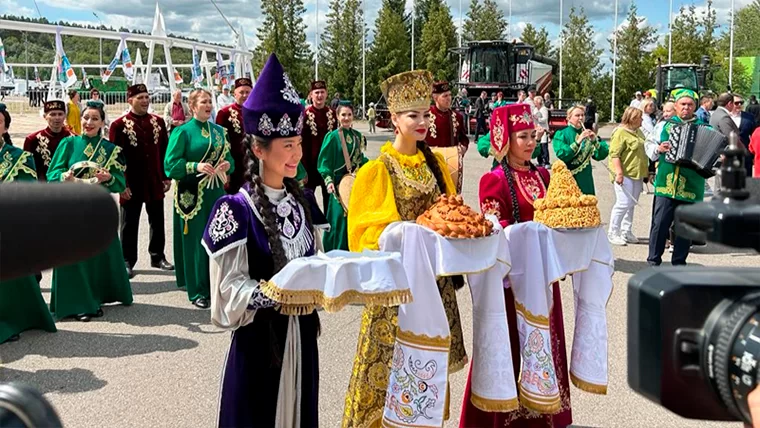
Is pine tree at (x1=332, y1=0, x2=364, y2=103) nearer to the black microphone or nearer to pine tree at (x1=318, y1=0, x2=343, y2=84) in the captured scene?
pine tree at (x1=318, y1=0, x2=343, y2=84)

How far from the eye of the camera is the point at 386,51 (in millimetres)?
46906

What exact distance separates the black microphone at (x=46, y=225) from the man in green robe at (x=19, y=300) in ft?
18.8

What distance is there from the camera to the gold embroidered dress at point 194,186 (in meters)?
6.77

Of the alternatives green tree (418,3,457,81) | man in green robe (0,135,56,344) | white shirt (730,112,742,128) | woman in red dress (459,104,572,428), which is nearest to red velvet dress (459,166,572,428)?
woman in red dress (459,104,572,428)

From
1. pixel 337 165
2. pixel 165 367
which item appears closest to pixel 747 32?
pixel 337 165

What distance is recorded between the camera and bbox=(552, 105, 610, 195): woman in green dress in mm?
8523

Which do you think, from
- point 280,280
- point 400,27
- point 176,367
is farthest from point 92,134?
point 400,27

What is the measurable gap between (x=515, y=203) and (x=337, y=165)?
13.9 feet

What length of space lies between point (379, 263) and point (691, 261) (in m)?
7.20

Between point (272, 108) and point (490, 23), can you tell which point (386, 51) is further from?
point (272, 108)

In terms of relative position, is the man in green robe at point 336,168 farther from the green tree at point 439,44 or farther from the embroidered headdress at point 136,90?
the green tree at point 439,44

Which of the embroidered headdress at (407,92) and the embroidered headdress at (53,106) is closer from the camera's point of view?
the embroidered headdress at (407,92)

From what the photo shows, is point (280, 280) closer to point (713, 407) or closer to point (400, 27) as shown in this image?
point (713, 407)

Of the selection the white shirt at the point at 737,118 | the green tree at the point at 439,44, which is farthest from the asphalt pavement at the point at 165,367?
the green tree at the point at 439,44
